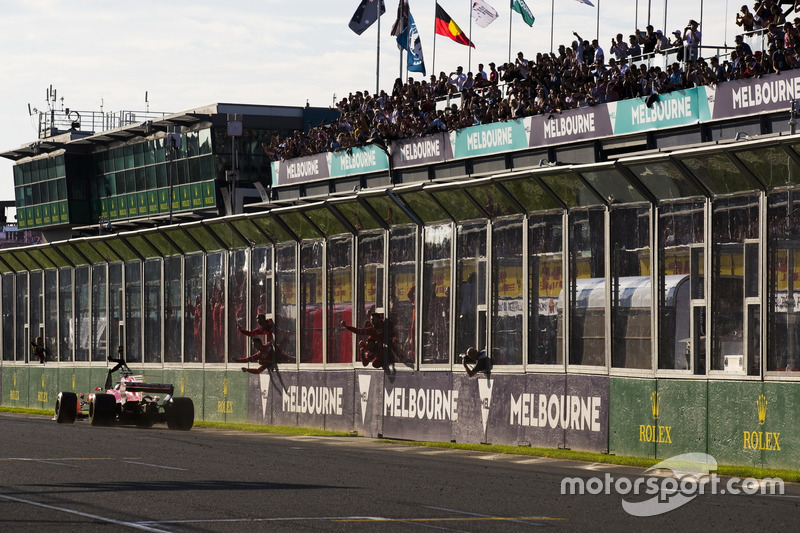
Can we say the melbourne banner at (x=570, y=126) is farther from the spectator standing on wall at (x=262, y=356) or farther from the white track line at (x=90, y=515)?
the white track line at (x=90, y=515)

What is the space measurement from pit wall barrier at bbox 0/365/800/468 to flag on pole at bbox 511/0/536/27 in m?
→ 18.2

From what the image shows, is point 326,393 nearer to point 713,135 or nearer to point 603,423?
point 603,423

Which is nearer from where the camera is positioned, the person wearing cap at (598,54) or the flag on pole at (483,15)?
the person wearing cap at (598,54)

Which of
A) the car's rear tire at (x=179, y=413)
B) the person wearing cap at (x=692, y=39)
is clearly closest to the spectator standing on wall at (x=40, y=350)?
the car's rear tire at (x=179, y=413)

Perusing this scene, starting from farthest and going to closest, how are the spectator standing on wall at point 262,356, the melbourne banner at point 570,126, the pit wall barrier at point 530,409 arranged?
1. the melbourne banner at point 570,126
2. the spectator standing on wall at point 262,356
3. the pit wall barrier at point 530,409

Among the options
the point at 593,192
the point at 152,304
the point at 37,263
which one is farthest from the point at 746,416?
the point at 37,263

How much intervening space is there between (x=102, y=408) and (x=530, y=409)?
921cm

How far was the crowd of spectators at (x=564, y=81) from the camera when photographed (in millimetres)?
27094

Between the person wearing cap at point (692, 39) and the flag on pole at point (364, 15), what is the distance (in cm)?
1663

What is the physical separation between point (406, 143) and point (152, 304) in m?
12.8

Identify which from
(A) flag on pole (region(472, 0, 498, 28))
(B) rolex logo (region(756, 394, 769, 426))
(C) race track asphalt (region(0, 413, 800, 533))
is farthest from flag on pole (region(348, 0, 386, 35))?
(B) rolex logo (region(756, 394, 769, 426))

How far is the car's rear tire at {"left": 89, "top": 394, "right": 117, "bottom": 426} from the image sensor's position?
24.4 metres

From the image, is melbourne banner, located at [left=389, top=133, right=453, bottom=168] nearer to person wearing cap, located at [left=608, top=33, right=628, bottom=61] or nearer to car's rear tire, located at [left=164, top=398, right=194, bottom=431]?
person wearing cap, located at [left=608, top=33, right=628, bottom=61]

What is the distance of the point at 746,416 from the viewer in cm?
1523
